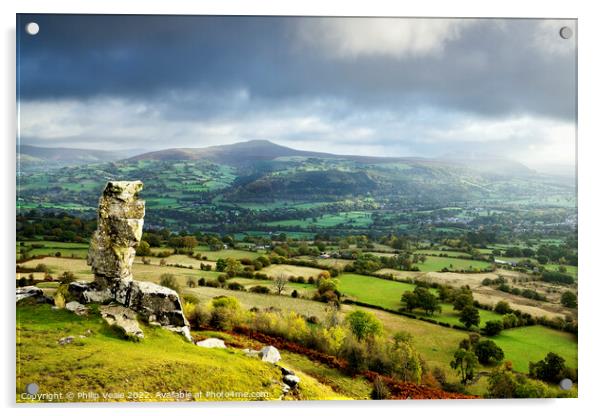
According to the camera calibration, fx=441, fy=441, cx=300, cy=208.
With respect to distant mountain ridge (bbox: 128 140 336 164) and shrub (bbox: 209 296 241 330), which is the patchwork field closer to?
shrub (bbox: 209 296 241 330)

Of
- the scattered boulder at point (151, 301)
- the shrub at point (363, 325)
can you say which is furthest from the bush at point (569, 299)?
the scattered boulder at point (151, 301)

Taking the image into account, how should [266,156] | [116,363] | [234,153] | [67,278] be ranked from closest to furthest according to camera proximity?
[116,363]
[67,278]
[234,153]
[266,156]

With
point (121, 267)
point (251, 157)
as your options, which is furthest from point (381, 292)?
point (121, 267)

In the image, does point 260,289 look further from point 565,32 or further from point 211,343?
point 565,32

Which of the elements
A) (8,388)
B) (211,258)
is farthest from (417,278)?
(8,388)

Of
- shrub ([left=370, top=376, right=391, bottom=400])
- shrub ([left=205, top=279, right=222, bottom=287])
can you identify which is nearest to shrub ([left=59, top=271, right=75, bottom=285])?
shrub ([left=205, top=279, right=222, bottom=287])

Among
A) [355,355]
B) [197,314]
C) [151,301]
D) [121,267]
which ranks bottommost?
[355,355]

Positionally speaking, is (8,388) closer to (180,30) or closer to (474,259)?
(180,30)
